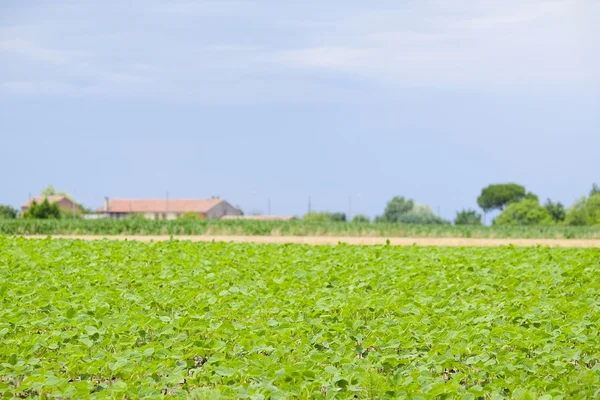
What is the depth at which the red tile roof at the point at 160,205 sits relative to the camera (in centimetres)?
8704

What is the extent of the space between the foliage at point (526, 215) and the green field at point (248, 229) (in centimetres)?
2884

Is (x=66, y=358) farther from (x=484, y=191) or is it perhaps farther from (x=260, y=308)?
(x=484, y=191)

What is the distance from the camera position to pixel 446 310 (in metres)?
8.36

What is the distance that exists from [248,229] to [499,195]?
5820 cm

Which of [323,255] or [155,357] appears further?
[323,255]

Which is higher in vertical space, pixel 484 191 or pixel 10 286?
pixel 484 191

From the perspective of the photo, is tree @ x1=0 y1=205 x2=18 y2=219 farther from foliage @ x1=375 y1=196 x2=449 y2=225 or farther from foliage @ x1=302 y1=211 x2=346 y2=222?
foliage @ x1=375 y1=196 x2=449 y2=225

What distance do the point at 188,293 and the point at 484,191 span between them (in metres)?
90.3

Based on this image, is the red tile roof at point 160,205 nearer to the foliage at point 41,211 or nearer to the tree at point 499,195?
the foliage at point 41,211

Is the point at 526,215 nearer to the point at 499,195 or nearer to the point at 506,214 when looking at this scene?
the point at 506,214

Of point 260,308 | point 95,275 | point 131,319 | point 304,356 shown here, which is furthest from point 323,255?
point 304,356

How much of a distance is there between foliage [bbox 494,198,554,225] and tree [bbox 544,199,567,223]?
3.57ft

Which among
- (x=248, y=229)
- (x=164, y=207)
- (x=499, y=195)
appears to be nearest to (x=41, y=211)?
(x=248, y=229)

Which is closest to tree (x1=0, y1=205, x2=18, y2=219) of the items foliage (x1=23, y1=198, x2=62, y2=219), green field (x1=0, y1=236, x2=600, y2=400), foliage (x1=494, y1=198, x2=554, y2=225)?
foliage (x1=23, y1=198, x2=62, y2=219)
